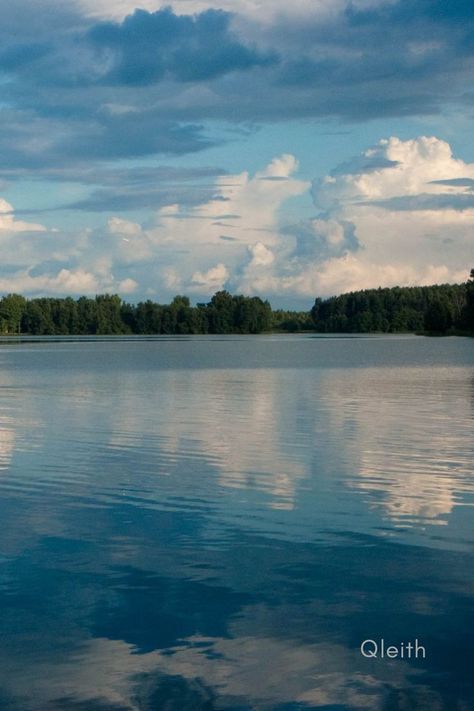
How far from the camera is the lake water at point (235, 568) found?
342 inches

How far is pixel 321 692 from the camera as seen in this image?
Result: 8453 mm

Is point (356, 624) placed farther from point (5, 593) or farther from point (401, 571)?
point (5, 593)

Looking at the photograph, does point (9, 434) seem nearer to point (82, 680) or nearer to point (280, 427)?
point (280, 427)

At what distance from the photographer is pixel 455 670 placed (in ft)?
29.2

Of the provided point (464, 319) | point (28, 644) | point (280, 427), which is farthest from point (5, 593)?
point (464, 319)

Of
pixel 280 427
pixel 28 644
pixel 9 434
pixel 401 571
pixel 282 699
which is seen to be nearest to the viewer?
pixel 282 699

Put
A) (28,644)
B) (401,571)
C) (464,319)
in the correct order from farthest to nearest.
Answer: (464,319) → (401,571) → (28,644)

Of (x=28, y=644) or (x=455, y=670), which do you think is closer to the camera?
(x=455, y=670)

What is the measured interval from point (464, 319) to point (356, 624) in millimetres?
158983

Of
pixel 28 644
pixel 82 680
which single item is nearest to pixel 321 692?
pixel 82 680

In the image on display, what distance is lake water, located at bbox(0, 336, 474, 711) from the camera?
28.5 ft

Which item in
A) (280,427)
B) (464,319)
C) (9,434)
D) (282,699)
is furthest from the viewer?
(464,319)

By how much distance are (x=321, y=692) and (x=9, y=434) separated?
1971 centimetres

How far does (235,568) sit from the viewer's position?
1225 cm
